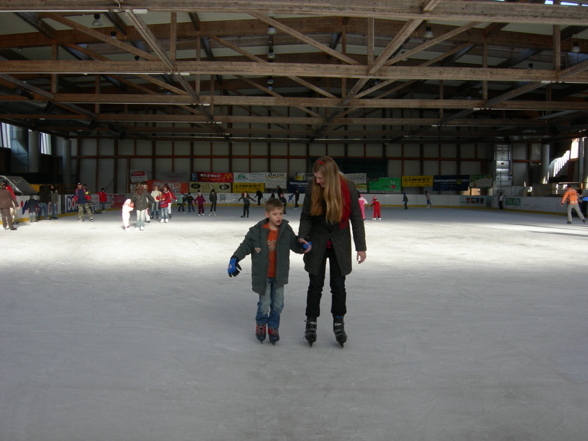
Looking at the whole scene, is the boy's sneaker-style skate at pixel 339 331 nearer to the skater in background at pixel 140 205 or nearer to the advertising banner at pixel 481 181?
the skater in background at pixel 140 205

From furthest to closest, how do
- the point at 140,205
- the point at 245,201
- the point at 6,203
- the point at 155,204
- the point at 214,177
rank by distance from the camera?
1. the point at 214,177
2. the point at 245,201
3. the point at 155,204
4. the point at 140,205
5. the point at 6,203

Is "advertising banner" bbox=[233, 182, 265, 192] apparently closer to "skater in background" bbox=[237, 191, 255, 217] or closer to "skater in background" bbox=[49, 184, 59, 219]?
"skater in background" bbox=[237, 191, 255, 217]

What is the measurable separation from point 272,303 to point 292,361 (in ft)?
1.77

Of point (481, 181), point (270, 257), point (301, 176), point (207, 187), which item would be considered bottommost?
point (270, 257)

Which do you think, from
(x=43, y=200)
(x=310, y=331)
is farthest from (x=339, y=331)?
(x=43, y=200)

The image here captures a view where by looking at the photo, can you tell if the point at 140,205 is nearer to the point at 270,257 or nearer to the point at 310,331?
the point at 270,257

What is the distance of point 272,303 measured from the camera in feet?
12.1

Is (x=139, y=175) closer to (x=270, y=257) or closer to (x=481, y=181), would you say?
(x=481, y=181)

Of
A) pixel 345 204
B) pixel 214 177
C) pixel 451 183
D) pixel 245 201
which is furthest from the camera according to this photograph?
pixel 451 183

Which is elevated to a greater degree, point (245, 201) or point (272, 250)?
point (245, 201)

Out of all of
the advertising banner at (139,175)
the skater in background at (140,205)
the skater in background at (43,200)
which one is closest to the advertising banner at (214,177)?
the advertising banner at (139,175)

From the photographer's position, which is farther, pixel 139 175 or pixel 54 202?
pixel 139 175

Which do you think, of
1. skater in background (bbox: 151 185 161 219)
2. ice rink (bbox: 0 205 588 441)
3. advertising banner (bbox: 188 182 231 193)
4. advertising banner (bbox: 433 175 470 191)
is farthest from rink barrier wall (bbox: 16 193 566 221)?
ice rink (bbox: 0 205 588 441)

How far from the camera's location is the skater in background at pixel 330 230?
3467 millimetres
